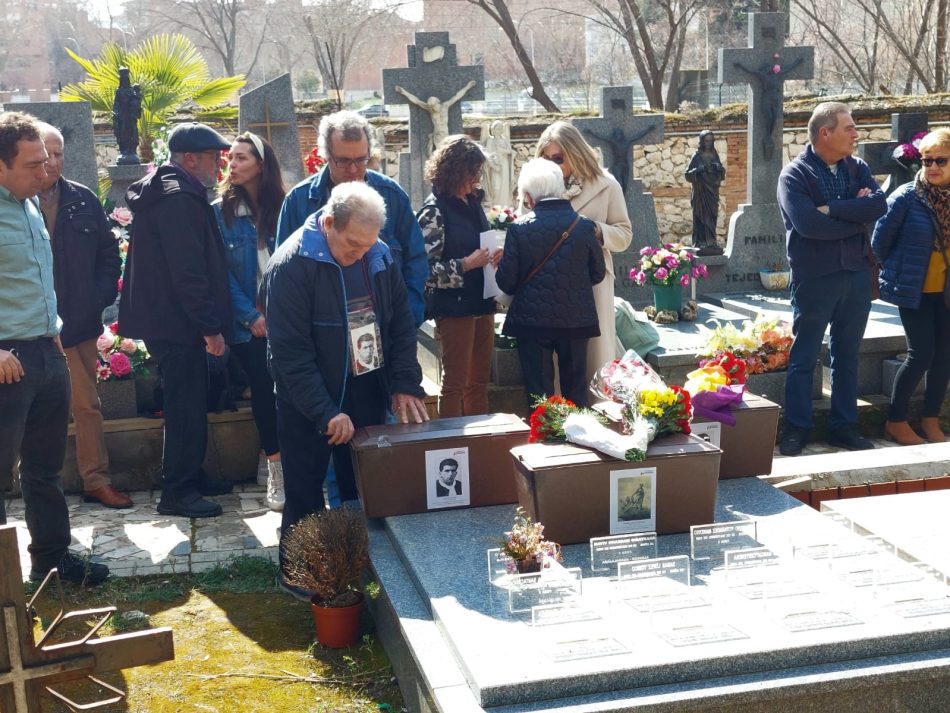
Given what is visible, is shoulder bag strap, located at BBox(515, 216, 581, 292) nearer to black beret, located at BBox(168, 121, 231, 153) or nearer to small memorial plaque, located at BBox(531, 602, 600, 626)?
black beret, located at BBox(168, 121, 231, 153)

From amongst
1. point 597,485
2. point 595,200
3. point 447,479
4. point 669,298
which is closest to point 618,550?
point 597,485

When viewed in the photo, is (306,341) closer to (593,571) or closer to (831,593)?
(593,571)

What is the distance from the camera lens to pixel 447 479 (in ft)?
15.3

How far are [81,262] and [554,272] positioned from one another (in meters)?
2.28

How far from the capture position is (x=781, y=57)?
11.6 meters

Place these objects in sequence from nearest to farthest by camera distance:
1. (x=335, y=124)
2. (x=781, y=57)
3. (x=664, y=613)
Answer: (x=664, y=613)
(x=335, y=124)
(x=781, y=57)

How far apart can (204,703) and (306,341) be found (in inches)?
54.4

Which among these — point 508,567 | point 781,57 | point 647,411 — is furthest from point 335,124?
point 781,57

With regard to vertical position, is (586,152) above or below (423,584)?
above

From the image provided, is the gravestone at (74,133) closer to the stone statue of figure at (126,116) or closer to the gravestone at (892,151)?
the stone statue of figure at (126,116)

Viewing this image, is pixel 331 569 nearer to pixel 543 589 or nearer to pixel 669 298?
pixel 543 589

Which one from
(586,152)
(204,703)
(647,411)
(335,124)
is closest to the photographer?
(204,703)

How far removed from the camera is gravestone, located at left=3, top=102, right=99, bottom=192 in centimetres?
909

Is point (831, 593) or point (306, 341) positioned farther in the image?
point (306, 341)
